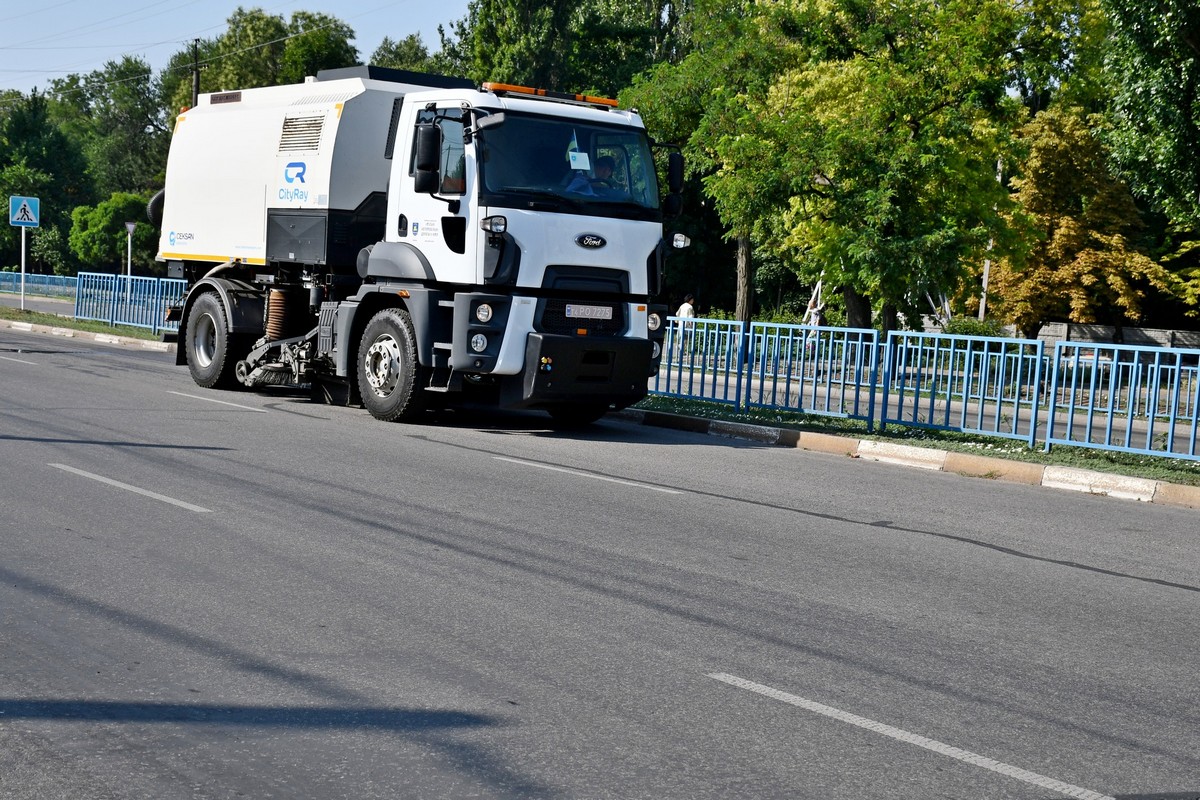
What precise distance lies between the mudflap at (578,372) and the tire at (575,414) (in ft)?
3.81

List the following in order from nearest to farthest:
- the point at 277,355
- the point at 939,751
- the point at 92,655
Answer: the point at 939,751, the point at 92,655, the point at 277,355

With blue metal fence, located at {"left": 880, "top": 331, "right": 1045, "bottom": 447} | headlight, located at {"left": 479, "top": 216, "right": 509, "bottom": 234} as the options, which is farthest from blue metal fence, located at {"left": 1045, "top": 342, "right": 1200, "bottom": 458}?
headlight, located at {"left": 479, "top": 216, "right": 509, "bottom": 234}

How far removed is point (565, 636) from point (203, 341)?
14170 mm

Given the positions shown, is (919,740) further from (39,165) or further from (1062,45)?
(39,165)

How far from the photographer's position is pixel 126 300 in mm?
32500

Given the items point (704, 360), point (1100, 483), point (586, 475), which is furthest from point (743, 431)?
point (586, 475)

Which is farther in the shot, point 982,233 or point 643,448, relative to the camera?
point 982,233

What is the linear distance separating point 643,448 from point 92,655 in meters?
9.62

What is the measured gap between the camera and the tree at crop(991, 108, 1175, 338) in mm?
41219

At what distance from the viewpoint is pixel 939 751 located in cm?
475

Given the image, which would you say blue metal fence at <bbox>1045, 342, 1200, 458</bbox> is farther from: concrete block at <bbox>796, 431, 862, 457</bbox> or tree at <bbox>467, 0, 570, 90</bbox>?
tree at <bbox>467, 0, 570, 90</bbox>

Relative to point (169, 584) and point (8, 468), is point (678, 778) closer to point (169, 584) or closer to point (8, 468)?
point (169, 584)

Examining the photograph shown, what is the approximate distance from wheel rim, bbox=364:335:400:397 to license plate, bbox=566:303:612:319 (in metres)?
2.04

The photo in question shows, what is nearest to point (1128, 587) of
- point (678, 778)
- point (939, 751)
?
point (939, 751)
